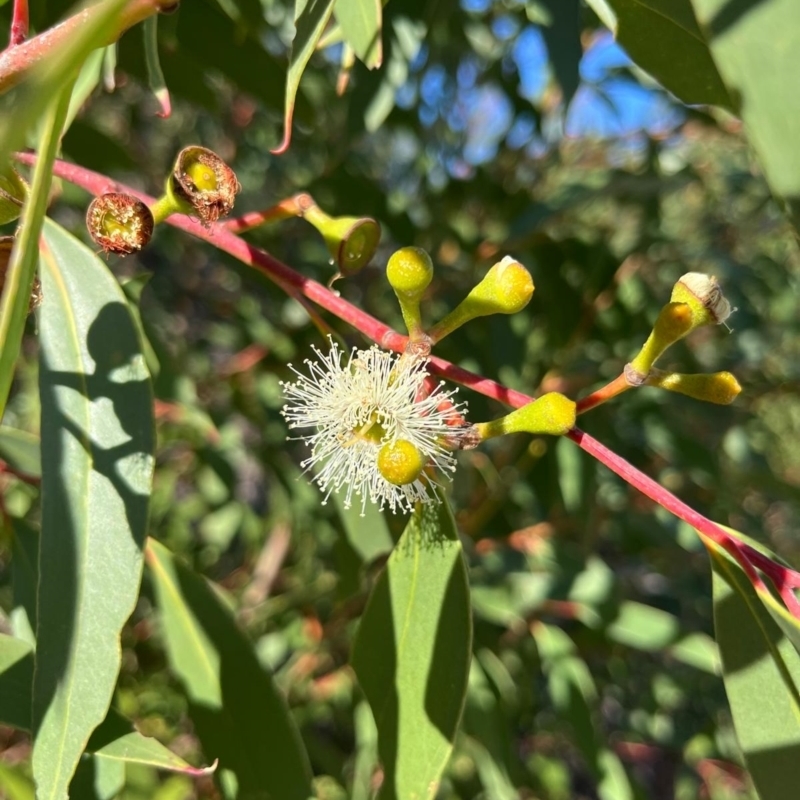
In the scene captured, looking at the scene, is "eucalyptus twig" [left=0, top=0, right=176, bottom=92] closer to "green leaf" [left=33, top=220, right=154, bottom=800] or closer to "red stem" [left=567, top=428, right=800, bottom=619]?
"green leaf" [left=33, top=220, right=154, bottom=800]

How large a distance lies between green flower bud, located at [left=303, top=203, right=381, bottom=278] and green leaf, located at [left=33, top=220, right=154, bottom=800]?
253mm

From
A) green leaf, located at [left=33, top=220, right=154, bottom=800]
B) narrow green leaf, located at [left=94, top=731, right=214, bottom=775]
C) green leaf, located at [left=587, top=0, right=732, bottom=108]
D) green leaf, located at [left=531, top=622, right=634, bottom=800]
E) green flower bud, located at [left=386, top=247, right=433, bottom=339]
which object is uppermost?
green leaf, located at [left=587, top=0, right=732, bottom=108]

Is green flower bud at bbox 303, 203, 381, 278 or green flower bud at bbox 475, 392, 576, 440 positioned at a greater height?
green flower bud at bbox 475, 392, 576, 440

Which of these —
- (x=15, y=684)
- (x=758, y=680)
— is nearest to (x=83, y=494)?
(x=15, y=684)

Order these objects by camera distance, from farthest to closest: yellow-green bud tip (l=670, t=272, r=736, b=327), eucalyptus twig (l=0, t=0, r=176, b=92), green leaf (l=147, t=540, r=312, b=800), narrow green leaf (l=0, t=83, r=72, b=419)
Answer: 1. green leaf (l=147, t=540, r=312, b=800)
2. yellow-green bud tip (l=670, t=272, r=736, b=327)
3. eucalyptus twig (l=0, t=0, r=176, b=92)
4. narrow green leaf (l=0, t=83, r=72, b=419)

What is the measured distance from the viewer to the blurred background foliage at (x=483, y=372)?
161cm

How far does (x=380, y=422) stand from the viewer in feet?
3.12

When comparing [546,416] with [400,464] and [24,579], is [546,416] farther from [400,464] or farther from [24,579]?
[24,579]

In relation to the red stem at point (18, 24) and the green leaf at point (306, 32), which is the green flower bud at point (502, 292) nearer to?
the green leaf at point (306, 32)

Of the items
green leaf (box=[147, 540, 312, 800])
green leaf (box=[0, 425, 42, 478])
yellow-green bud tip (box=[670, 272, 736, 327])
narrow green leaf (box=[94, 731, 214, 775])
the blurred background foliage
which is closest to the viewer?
yellow-green bud tip (box=[670, 272, 736, 327])

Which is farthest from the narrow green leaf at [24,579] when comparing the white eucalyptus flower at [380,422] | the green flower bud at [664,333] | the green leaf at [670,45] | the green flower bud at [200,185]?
the green leaf at [670,45]

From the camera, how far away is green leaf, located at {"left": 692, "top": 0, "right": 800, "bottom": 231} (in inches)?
19.0

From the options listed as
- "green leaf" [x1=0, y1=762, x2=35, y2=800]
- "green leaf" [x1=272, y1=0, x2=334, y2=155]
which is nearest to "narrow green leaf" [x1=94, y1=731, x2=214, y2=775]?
"green leaf" [x1=0, y1=762, x2=35, y2=800]

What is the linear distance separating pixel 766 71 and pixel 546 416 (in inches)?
12.2
